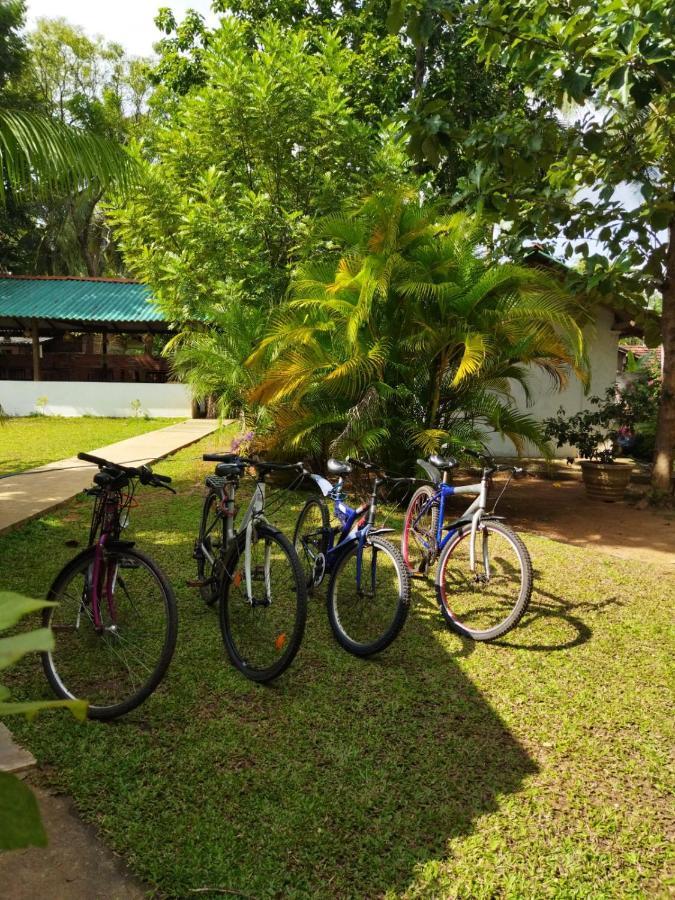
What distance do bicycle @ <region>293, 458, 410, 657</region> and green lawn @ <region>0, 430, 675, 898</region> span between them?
165 mm

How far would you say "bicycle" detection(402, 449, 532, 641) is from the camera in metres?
4.32

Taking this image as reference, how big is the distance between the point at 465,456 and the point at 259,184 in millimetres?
7354

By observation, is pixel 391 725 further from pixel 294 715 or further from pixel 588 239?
pixel 588 239

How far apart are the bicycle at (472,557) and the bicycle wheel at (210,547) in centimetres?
146

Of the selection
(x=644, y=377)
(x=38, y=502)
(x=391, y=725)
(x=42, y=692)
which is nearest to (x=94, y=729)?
(x=42, y=692)

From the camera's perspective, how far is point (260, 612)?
3990 millimetres

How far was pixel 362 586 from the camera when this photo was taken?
4.21 m

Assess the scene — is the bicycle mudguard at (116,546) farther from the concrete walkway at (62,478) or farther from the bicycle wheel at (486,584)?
the concrete walkway at (62,478)

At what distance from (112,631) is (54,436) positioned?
12.2 metres

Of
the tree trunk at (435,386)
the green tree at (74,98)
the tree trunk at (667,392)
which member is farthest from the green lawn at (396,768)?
the green tree at (74,98)

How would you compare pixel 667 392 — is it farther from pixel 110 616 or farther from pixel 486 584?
pixel 110 616

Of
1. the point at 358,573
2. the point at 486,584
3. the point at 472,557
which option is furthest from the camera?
the point at 486,584

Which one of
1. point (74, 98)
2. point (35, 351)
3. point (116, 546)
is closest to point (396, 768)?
point (116, 546)

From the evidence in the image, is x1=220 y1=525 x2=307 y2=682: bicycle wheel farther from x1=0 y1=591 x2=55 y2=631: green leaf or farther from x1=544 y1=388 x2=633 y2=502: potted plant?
x1=544 y1=388 x2=633 y2=502: potted plant
